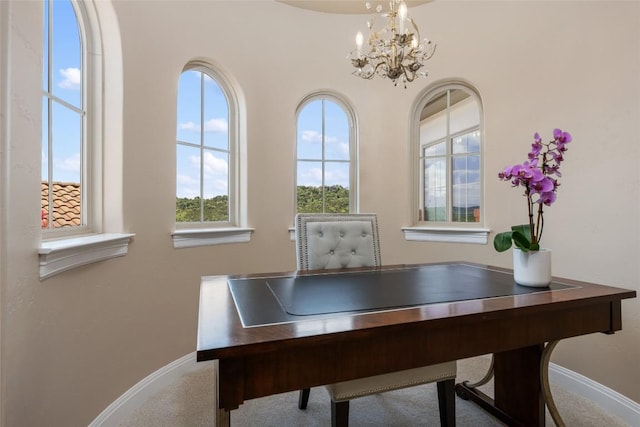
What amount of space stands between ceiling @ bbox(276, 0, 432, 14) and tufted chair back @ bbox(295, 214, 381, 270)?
1840 millimetres

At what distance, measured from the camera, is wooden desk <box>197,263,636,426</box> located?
2.61 feet

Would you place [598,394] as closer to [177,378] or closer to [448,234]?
[448,234]

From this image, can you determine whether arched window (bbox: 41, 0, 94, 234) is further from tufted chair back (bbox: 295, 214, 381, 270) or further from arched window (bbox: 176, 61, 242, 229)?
tufted chair back (bbox: 295, 214, 381, 270)

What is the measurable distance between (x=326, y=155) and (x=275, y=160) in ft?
1.69

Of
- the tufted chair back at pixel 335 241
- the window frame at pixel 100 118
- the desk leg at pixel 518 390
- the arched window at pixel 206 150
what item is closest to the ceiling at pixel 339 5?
the arched window at pixel 206 150

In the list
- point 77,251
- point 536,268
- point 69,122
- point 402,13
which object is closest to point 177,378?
point 77,251

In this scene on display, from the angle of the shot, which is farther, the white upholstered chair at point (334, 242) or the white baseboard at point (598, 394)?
the white upholstered chair at point (334, 242)

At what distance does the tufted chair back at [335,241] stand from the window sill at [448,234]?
85 centimetres

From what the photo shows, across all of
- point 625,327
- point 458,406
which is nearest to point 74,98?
point 458,406

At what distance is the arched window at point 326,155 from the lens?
281 centimetres

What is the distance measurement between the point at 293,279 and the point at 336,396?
1.68 feet

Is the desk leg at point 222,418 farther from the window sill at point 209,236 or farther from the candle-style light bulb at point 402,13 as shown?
the candle-style light bulb at point 402,13

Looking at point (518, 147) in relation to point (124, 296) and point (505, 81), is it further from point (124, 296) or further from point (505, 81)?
point (124, 296)

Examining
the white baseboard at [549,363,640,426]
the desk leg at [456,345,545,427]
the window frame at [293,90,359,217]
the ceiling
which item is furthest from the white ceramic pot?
the ceiling
